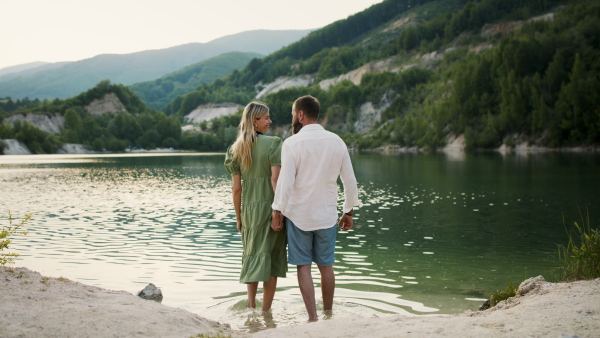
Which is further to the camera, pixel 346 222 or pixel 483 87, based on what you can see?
pixel 483 87

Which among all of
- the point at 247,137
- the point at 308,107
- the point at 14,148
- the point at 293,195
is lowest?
the point at 14,148

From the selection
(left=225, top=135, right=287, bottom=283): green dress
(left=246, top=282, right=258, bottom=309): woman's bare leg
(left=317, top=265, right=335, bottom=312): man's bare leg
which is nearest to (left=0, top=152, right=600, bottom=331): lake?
(left=246, top=282, right=258, bottom=309): woman's bare leg

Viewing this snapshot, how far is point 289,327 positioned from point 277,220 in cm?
124

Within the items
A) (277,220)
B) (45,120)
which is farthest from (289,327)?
(45,120)

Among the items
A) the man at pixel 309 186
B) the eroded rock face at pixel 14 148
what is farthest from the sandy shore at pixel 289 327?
the eroded rock face at pixel 14 148

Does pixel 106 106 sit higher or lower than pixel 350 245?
higher

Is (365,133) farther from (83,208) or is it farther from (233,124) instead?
(83,208)

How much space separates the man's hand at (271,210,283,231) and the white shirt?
0.08 metres

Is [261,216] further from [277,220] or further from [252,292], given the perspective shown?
[252,292]

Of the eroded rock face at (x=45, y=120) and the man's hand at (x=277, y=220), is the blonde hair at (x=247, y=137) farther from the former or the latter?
the eroded rock face at (x=45, y=120)

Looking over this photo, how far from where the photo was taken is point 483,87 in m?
89.6

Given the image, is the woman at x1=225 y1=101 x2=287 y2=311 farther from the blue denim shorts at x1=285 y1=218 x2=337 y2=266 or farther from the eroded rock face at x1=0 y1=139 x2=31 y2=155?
the eroded rock face at x1=0 y1=139 x2=31 y2=155

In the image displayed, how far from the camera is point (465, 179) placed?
32750 mm

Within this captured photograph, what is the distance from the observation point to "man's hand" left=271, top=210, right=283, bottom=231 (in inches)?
249
